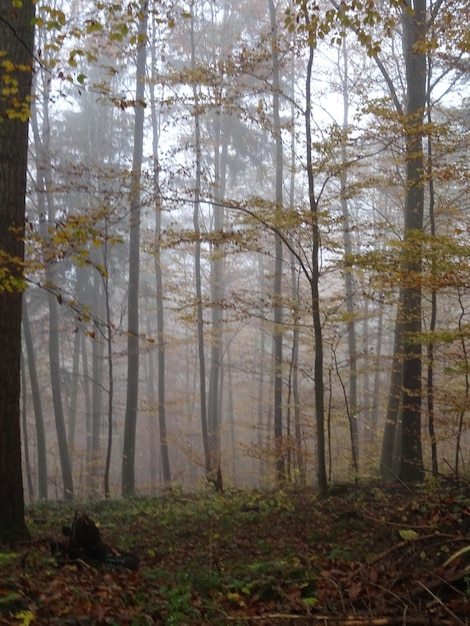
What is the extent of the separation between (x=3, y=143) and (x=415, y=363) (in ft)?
23.9

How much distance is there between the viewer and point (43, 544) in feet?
19.4

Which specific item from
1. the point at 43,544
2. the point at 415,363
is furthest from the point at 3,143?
the point at 415,363

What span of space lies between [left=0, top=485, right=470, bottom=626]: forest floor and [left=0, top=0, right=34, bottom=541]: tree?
579mm

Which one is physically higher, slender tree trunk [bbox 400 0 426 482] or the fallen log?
slender tree trunk [bbox 400 0 426 482]

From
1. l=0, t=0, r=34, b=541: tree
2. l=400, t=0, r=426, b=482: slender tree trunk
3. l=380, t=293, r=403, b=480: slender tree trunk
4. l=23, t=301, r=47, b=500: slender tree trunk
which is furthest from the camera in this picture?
l=23, t=301, r=47, b=500: slender tree trunk

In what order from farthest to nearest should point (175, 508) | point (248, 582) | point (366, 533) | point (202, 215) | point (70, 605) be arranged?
point (202, 215) → point (175, 508) → point (366, 533) → point (248, 582) → point (70, 605)

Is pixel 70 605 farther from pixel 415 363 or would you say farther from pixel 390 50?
pixel 390 50

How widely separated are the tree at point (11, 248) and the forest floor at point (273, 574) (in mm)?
579

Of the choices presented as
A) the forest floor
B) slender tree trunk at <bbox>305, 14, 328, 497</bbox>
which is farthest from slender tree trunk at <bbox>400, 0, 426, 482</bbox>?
the forest floor

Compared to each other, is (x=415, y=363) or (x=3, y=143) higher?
(x=3, y=143)

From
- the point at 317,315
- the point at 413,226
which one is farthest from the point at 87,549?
the point at 413,226

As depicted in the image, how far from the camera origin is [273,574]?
16.9 feet

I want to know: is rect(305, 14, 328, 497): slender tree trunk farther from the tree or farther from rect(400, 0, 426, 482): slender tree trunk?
the tree

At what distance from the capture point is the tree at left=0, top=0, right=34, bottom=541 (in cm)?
609
